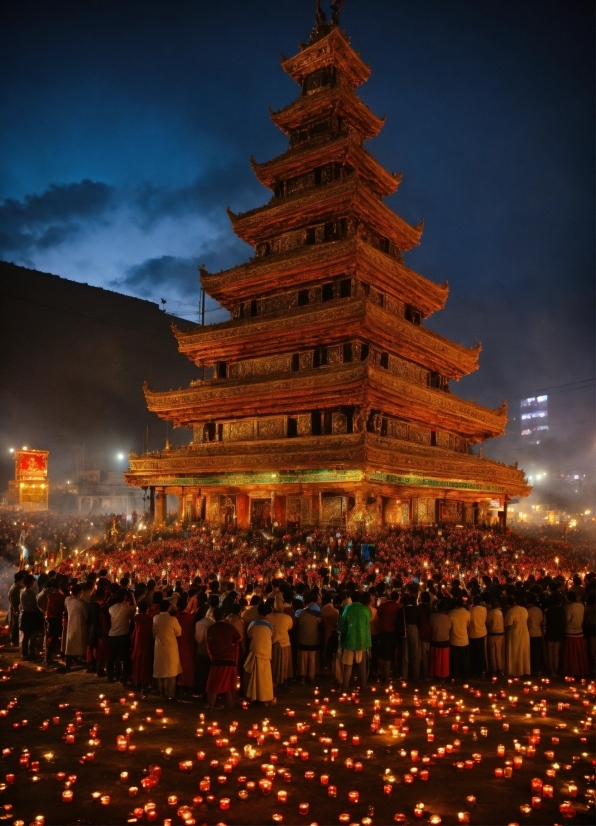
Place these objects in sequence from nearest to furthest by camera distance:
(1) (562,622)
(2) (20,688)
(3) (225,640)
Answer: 1. (3) (225,640)
2. (2) (20,688)
3. (1) (562,622)

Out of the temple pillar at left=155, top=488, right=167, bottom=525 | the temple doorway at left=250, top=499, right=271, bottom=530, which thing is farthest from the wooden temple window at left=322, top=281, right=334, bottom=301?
the temple pillar at left=155, top=488, right=167, bottom=525

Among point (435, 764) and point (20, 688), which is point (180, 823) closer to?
point (435, 764)

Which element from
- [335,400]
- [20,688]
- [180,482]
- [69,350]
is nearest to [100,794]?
[20,688]

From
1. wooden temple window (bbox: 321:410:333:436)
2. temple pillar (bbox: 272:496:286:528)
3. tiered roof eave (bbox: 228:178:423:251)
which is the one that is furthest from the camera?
tiered roof eave (bbox: 228:178:423:251)

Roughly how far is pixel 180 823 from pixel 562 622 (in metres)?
7.78

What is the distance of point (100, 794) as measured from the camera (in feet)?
20.8

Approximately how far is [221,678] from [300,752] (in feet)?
6.57

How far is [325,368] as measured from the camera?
89.8 ft

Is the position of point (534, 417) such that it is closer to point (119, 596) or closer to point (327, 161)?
point (327, 161)

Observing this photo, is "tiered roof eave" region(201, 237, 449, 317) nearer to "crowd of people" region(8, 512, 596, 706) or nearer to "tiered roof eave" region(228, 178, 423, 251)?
"tiered roof eave" region(228, 178, 423, 251)

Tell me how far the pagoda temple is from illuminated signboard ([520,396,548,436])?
73.0 meters

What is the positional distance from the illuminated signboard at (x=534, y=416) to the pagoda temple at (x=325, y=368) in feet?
239

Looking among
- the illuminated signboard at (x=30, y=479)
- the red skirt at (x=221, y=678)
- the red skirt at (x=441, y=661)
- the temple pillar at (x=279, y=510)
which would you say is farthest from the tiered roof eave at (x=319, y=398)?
the red skirt at (x=221, y=678)

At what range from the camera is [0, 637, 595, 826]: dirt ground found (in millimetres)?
6082
